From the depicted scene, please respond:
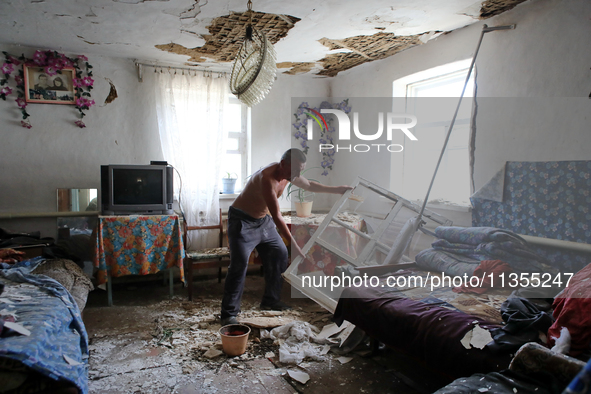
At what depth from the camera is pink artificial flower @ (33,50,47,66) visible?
126 inches

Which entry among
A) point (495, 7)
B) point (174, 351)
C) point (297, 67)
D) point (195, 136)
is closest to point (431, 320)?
point (174, 351)

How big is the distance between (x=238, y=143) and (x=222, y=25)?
163 centimetres

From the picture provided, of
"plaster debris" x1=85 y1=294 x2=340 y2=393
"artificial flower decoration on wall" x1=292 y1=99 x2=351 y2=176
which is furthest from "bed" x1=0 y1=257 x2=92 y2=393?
"artificial flower decoration on wall" x1=292 y1=99 x2=351 y2=176

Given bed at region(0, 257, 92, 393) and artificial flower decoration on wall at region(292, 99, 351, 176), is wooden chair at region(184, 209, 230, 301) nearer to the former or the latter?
bed at region(0, 257, 92, 393)

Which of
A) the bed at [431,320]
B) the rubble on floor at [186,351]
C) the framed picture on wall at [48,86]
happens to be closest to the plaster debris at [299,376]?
the rubble on floor at [186,351]

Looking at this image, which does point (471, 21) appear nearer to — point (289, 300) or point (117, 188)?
point (289, 300)

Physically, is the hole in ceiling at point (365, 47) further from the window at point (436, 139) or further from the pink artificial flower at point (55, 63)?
the pink artificial flower at point (55, 63)

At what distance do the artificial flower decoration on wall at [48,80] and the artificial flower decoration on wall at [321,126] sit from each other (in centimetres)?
214

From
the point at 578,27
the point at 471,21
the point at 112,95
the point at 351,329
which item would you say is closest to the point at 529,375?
the point at 351,329

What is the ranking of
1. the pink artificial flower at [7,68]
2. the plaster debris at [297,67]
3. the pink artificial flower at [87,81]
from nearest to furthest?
the pink artificial flower at [7,68], the pink artificial flower at [87,81], the plaster debris at [297,67]

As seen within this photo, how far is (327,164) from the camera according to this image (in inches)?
177

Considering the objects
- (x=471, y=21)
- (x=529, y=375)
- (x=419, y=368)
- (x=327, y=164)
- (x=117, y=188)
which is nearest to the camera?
(x=529, y=375)

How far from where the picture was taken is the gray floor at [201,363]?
1.91 metres

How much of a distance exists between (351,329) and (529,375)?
3.96ft
